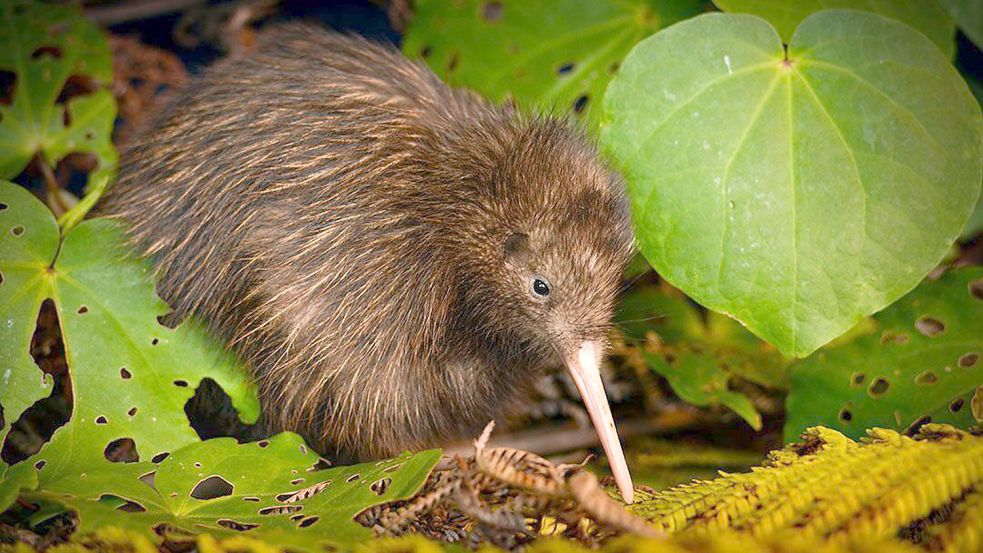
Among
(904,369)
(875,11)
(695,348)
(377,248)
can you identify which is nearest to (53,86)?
→ (377,248)

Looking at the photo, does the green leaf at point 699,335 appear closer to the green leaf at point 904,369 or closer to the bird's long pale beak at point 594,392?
the green leaf at point 904,369

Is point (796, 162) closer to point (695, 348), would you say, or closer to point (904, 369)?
point (904, 369)

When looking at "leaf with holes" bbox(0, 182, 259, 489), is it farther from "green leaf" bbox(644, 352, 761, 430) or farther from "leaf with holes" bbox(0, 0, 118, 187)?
"green leaf" bbox(644, 352, 761, 430)

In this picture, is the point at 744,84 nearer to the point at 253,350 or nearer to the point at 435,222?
the point at 435,222

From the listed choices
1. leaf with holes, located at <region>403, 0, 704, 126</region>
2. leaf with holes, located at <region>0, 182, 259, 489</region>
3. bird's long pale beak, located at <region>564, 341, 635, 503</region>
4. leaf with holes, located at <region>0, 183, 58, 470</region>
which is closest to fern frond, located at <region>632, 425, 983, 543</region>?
bird's long pale beak, located at <region>564, 341, 635, 503</region>

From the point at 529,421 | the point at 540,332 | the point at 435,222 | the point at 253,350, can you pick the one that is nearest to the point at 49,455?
the point at 253,350

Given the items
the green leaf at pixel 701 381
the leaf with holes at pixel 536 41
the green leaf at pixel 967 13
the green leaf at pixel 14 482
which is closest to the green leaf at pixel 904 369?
the green leaf at pixel 701 381
